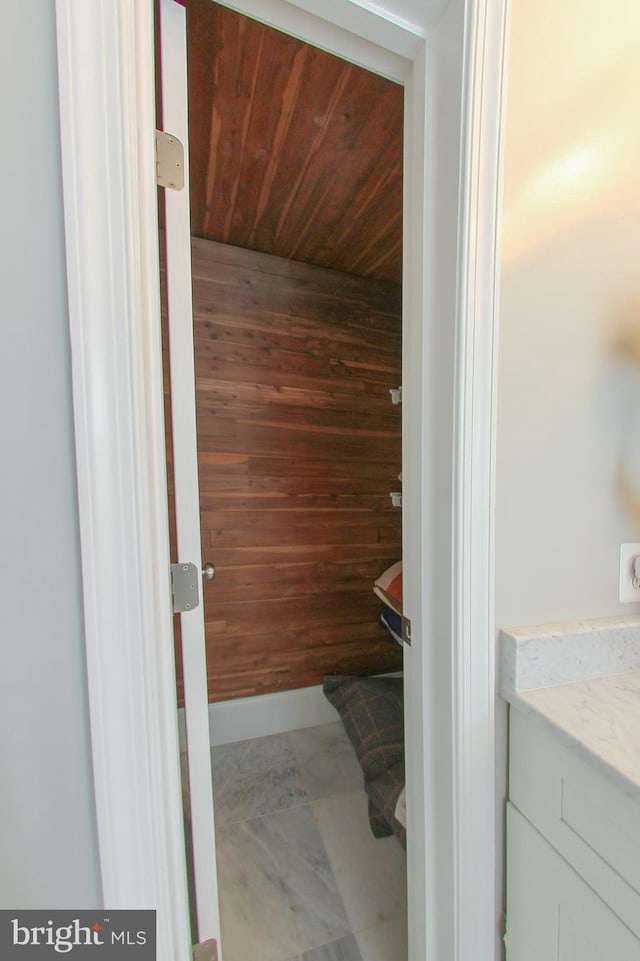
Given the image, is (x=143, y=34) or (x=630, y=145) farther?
(x=630, y=145)

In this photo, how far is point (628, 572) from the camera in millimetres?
748

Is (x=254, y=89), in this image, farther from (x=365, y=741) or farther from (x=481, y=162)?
(x=365, y=741)

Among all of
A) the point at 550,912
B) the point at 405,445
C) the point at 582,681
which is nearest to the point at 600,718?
the point at 582,681

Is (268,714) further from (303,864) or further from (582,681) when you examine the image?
(582,681)

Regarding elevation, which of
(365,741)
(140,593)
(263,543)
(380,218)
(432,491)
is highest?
(380,218)

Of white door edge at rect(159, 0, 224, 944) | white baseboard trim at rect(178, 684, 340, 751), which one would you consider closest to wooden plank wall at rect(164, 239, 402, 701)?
white baseboard trim at rect(178, 684, 340, 751)

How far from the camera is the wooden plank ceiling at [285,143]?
2.93ft

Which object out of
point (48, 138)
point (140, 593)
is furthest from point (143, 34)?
point (140, 593)

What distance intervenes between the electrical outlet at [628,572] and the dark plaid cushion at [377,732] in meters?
1.06

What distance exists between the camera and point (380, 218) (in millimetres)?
1461

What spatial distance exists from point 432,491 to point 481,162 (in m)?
0.58

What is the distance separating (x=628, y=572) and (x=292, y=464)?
144 cm

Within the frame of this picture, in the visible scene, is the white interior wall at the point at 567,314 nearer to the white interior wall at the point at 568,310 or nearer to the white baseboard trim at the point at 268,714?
the white interior wall at the point at 568,310

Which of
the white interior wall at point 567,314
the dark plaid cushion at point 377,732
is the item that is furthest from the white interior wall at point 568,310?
the dark plaid cushion at point 377,732
